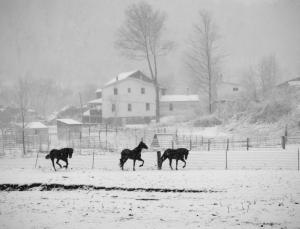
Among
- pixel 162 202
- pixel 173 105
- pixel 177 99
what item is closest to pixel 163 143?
pixel 162 202

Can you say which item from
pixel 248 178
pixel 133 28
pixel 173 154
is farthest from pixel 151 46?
pixel 248 178

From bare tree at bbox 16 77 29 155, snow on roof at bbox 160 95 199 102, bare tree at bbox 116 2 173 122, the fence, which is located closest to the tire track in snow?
the fence

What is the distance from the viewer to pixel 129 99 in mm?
69812

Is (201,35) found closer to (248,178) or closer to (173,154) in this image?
(173,154)

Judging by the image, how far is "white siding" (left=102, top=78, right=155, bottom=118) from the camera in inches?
2744

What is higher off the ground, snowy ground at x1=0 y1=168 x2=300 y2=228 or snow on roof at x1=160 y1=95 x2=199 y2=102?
snow on roof at x1=160 y1=95 x2=199 y2=102

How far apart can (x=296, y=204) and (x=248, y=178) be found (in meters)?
4.50

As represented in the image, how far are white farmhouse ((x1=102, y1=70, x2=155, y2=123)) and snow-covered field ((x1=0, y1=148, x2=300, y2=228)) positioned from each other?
4641 cm

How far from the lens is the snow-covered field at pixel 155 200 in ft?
42.2

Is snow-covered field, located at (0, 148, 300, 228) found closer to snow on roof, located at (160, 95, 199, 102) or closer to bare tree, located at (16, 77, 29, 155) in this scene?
bare tree, located at (16, 77, 29, 155)

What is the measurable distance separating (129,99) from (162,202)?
2165 inches

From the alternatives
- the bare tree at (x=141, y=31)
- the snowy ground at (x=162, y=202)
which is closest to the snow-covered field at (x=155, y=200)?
the snowy ground at (x=162, y=202)

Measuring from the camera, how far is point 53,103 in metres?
152

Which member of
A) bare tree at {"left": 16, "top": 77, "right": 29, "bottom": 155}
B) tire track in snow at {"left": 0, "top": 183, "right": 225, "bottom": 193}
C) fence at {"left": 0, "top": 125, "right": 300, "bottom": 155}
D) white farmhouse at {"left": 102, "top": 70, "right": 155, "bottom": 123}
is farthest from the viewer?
white farmhouse at {"left": 102, "top": 70, "right": 155, "bottom": 123}
